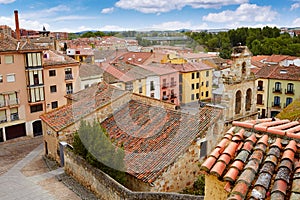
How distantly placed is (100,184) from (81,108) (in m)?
6.42

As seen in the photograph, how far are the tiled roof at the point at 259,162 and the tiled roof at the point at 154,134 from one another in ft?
23.6

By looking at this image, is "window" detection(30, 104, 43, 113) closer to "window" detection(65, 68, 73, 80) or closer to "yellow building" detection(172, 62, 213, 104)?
"window" detection(65, 68, 73, 80)

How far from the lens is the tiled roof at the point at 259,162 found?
13.5 feet

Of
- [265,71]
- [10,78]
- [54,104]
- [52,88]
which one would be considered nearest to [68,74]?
[52,88]

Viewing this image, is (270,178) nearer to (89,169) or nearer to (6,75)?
(89,169)

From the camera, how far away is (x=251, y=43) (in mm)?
70875

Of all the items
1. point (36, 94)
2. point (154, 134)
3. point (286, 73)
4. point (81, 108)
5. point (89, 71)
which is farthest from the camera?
point (286, 73)

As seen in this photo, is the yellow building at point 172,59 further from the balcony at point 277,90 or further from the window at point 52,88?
the window at point 52,88

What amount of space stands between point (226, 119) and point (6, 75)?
717 inches

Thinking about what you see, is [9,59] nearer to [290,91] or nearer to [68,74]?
[68,74]

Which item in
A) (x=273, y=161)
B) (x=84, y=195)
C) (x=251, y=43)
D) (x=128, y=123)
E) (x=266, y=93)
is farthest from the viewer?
(x=251, y=43)

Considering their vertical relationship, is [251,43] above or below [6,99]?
above

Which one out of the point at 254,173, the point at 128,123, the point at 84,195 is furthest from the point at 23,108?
the point at 254,173

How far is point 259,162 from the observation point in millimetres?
4684
